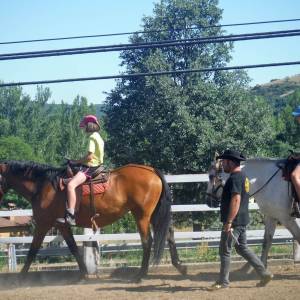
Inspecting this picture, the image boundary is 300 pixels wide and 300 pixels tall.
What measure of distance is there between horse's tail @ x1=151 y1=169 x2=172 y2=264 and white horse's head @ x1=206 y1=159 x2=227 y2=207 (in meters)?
0.74

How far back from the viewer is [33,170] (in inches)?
406

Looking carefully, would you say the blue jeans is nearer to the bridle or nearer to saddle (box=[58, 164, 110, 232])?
the bridle

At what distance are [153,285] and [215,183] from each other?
79.6 inches

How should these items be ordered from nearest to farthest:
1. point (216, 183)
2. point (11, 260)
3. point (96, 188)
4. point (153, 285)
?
point (153, 285), point (216, 183), point (96, 188), point (11, 260)

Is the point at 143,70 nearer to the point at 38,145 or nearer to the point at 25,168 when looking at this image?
the point at 25,168

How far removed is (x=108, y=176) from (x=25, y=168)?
1.57 meters

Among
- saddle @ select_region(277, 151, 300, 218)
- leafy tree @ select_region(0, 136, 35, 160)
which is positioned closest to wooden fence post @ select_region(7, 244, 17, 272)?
saddle @ select_region(277, 151, 300, 218)

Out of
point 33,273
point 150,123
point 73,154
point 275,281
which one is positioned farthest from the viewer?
point 73,154

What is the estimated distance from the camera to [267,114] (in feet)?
118

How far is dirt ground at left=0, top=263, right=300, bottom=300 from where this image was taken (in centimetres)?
845

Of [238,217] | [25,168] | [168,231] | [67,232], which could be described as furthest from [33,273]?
[238,217]

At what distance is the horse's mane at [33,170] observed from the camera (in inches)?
400

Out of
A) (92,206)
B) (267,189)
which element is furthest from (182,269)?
(267,189)

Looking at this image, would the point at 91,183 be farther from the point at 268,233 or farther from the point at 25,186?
the point at 268,233
